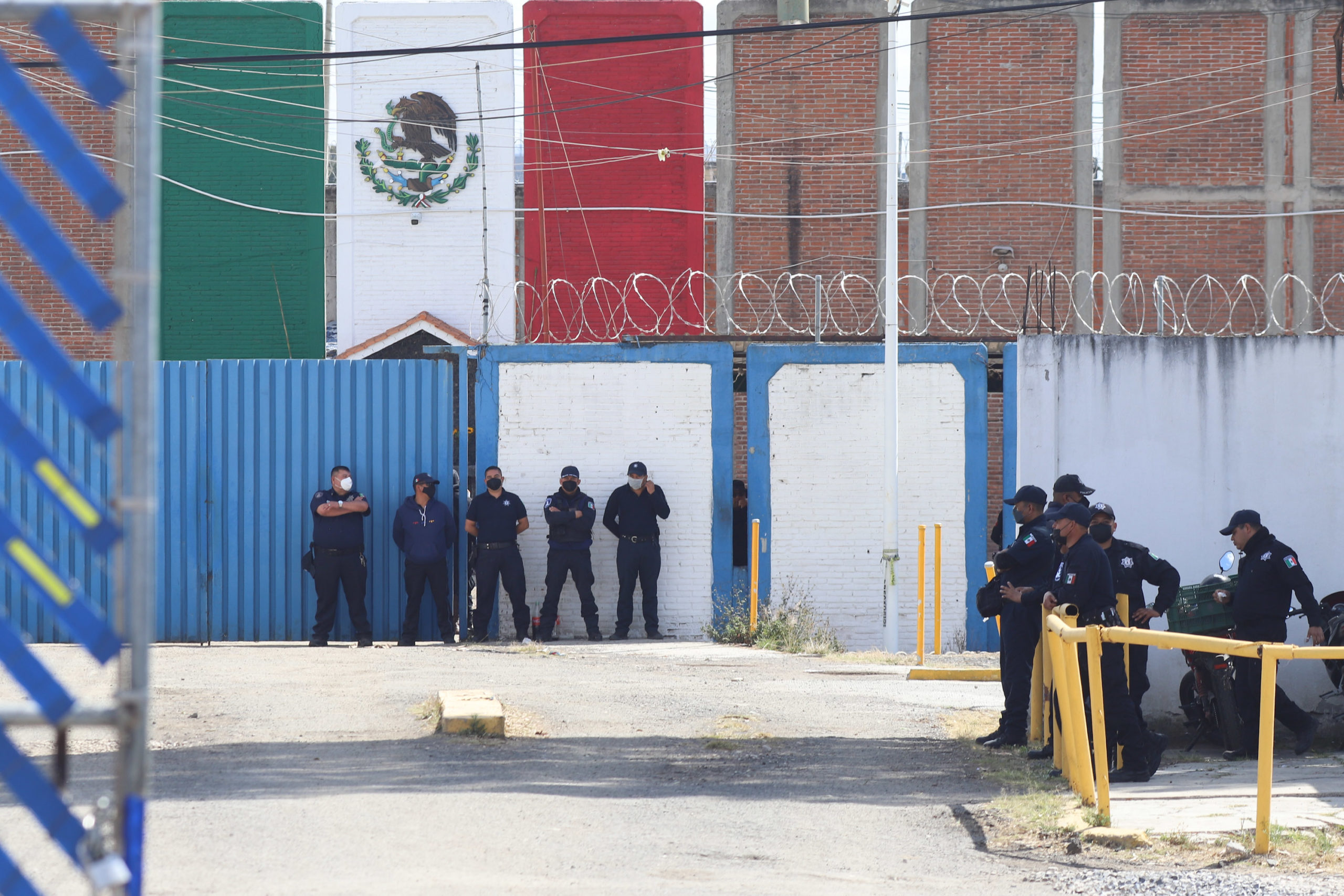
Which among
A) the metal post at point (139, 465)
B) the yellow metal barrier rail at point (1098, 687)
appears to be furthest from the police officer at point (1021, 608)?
the metal post at point (139, 465)

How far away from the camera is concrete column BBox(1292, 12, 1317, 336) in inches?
828

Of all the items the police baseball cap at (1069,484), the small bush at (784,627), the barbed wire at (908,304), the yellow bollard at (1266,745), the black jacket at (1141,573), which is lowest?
the small bush at (784,627)

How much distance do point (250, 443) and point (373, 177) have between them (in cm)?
719

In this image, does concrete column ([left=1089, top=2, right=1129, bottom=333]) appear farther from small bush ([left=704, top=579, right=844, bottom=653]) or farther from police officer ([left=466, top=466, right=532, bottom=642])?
police officer ([left=466, top=466, right=532, bottom=642])

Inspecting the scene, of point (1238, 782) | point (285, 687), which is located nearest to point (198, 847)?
point (285, 687)

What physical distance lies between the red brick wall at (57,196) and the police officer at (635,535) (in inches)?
338

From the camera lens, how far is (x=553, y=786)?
711cm

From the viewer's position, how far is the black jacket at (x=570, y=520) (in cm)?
1423

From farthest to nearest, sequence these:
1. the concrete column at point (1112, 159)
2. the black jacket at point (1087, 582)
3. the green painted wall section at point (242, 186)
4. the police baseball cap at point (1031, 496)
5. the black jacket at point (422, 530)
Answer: the concrete column at point (1112, 159) < the green painted wall section at point (242, 186) < the black jacket at point (422, 530) < the police baseball cap at point (1031, 496) < the black jacket at point (1087, 582)

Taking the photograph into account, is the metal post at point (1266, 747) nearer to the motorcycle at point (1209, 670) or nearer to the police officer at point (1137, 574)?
the police officer at point (1137, 574)

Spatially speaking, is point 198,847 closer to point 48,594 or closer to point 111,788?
point 111,788

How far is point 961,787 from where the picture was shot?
746 centimetres

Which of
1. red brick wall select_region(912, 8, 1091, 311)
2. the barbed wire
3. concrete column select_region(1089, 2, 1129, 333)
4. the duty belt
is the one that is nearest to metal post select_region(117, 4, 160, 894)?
the duty belt

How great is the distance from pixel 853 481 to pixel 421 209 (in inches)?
330
